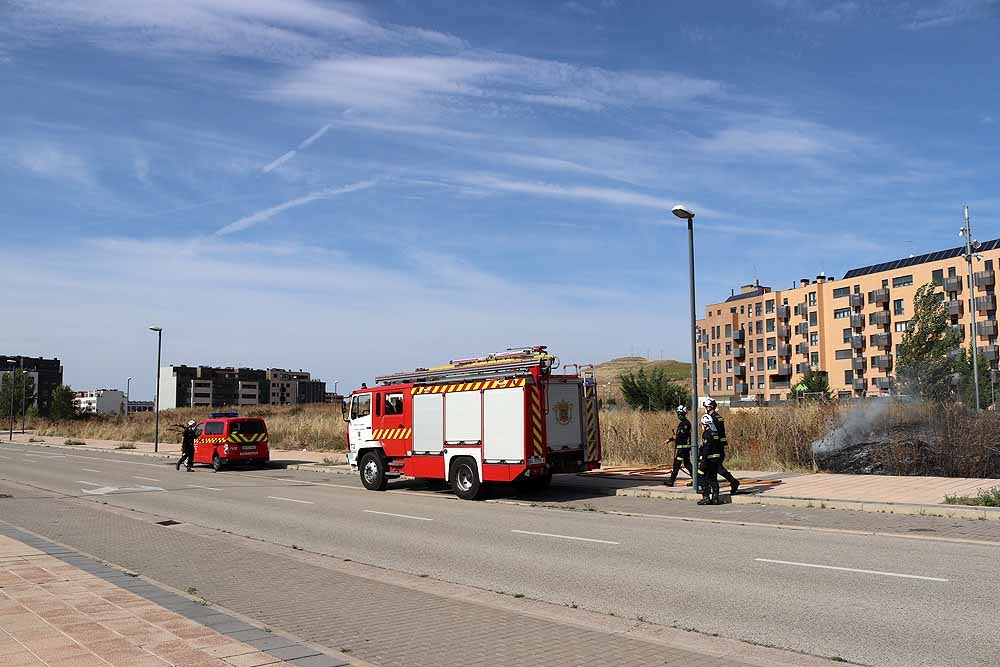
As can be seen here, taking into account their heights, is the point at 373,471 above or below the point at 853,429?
below

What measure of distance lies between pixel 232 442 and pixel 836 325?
82.3m

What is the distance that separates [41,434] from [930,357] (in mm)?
71093

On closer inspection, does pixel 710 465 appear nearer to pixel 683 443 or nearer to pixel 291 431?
pixel 683 443

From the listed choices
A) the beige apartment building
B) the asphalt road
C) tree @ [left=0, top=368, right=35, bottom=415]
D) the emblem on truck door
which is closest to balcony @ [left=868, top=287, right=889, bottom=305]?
the beige apartment building

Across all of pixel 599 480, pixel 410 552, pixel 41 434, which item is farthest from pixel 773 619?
pixel 41 434

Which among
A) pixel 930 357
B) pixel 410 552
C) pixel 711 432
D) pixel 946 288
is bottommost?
pixel 410 552

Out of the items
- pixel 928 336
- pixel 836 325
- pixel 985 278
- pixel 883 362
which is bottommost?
pixel 928 336

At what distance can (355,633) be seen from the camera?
7008 millimetres

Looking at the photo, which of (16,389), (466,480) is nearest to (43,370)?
(16,389)

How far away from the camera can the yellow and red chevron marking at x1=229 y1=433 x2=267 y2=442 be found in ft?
99.0

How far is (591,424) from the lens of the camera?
19.1 m

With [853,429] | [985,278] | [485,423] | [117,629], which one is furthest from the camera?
[985,278]

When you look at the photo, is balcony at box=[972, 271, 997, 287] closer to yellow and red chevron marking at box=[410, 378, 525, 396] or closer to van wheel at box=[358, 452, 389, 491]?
van wheel at box=[358, 452, 389, 491]

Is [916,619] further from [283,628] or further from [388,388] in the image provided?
[388,388]
